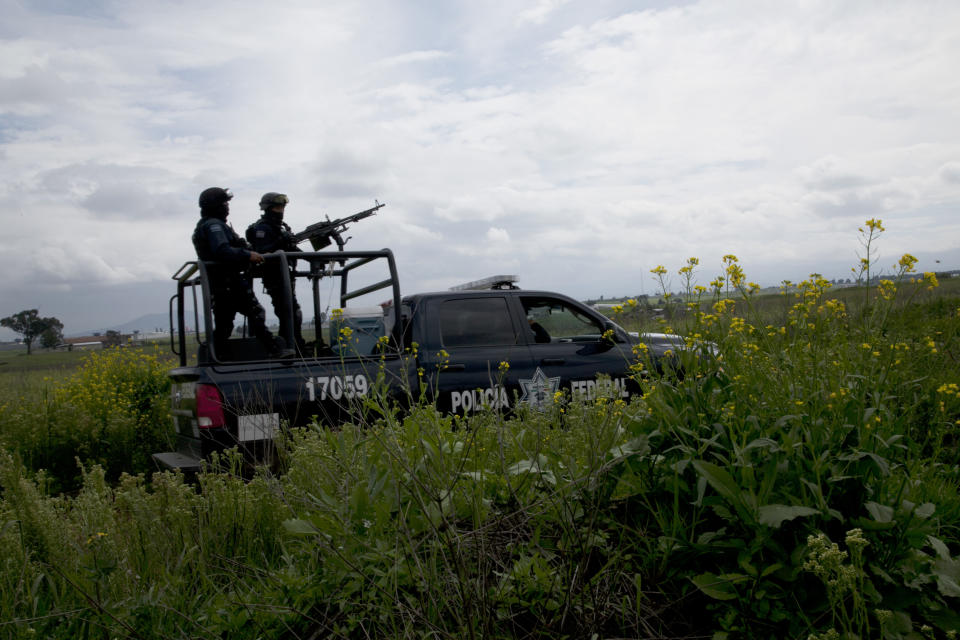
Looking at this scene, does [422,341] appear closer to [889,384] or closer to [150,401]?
[889,384]

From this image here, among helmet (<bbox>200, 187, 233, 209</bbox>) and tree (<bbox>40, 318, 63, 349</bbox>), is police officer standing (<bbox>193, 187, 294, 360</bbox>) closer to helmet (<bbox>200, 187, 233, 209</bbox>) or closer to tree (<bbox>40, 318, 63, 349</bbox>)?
helmet (<bbox>200, 187, 233, 209</bbox>)

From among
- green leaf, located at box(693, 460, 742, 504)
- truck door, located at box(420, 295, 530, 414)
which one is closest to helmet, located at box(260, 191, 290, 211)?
truck door, located at box(420, 295, 530, 414)

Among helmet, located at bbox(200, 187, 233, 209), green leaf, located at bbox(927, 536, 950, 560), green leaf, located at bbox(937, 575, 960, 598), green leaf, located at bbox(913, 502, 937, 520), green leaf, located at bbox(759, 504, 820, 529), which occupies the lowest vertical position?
green leaf, located at bbox(937, 575, 960, 598)

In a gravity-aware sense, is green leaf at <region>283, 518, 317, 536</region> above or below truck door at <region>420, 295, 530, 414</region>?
below

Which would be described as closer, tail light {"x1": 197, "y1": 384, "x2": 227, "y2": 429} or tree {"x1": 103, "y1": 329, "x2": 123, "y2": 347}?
tail light {"x1": 197, "y1": 384, "x2": 227, "y2": 429}

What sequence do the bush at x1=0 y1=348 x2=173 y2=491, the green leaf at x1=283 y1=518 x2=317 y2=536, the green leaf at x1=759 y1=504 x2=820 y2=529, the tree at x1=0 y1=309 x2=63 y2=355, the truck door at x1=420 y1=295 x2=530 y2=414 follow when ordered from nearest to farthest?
the green leaf at x1=759 y1=504 x2=820 y2=529
the green leaf at x1=283 y1=518 x2=317 y2=536
the truck door at x1=420 y1=295 x2=530 y2=414
the bush at x1=0 y1=348 x2=173 y2=491
the tree at x1=0 y1=309 x2=63 y2=355

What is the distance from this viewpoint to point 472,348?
597cm

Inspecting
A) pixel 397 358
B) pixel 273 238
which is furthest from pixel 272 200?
pixel 397 358

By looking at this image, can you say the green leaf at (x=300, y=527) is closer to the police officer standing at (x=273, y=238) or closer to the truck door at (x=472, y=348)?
the truck door at (x=472, y=348)

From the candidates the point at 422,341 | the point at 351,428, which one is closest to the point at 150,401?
the point at 422,341

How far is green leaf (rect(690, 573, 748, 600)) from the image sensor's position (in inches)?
82.4

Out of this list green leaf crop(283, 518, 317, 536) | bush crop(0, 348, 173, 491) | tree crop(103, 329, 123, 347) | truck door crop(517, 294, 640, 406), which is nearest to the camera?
Answer: green leaf crop(283, 518, 317, 536)

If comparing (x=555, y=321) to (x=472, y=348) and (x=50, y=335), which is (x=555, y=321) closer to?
(x=472, y=348)

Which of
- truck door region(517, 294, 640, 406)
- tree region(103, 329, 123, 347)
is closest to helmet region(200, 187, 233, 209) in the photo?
truck door region(517, 294, 640, 406)
